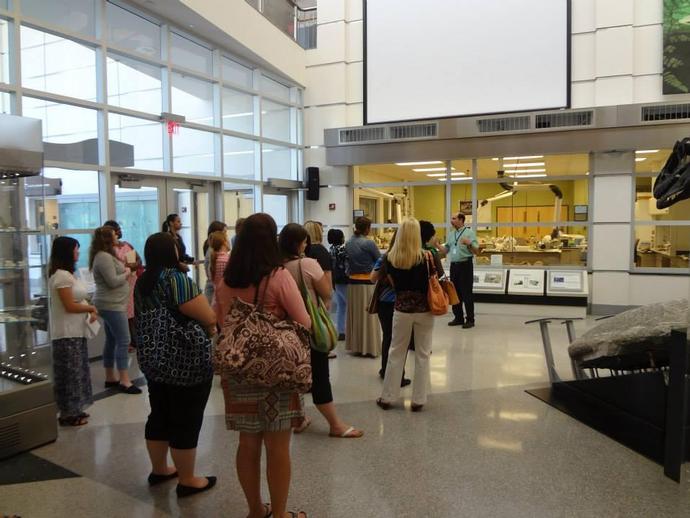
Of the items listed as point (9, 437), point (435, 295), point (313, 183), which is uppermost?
point (313, 183)

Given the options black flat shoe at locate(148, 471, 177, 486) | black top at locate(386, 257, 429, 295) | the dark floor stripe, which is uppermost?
black top at locate(386, 257, 429, 295)

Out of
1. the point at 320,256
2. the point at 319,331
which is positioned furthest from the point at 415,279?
the point at 319,331

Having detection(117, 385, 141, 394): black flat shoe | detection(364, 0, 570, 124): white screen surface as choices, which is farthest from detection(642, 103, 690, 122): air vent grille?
detection(117, 385, 141, 394): black flat shoe

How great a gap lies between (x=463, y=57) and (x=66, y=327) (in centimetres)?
796

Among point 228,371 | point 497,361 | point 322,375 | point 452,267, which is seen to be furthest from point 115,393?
point 452,267

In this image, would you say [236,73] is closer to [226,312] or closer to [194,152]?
[194,152]

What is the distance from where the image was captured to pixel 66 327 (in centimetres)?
405

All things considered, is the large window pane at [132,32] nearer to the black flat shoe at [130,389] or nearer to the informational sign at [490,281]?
the black flat shoe at [130,389]

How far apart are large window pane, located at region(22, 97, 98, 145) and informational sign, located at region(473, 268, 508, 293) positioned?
6323 millimetres

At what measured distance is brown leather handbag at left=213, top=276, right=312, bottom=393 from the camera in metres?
2.30

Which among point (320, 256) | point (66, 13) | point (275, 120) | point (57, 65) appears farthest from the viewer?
point (275, 120)

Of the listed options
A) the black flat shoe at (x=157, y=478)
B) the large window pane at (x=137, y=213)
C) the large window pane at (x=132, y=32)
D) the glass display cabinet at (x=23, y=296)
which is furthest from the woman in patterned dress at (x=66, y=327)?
the large window pane at (x=132, y=32)

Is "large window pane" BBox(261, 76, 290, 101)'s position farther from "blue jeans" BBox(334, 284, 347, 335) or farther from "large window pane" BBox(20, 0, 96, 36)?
"blue jeans" BBox(334, 284, 347, 335)

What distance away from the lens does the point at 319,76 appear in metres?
10.4
